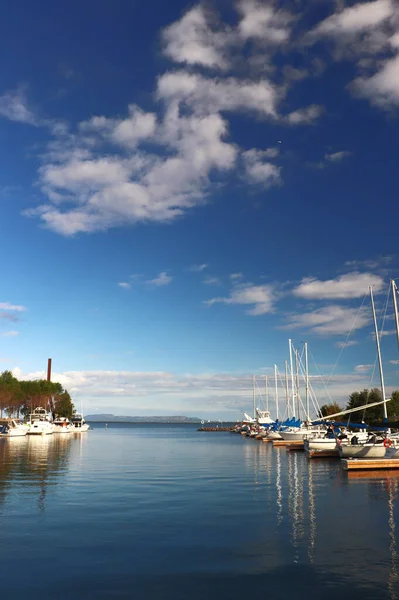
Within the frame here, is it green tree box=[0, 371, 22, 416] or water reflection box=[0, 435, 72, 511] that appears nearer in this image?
water reflection box=[0, 435, 72, 511]

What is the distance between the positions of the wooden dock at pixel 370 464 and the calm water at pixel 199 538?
16.1ft

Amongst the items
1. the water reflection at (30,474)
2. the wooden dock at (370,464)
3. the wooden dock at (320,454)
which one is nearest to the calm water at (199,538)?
the water reflection at (30,474)

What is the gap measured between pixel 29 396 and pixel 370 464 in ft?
475

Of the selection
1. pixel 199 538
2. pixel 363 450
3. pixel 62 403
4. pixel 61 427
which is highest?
pixel 62 403

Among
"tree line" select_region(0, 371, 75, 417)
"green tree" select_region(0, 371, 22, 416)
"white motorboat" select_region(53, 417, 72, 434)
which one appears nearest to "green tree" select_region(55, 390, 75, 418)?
"tree line" select_region(0, 371, 75, 417)

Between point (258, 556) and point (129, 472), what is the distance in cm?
3486

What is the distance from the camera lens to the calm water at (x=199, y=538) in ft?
56.1

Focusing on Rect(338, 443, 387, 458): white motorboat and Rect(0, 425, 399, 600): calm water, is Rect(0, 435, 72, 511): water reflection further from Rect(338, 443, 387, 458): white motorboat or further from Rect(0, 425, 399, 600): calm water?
Rect(338, 443, 387, 458): white motorboat

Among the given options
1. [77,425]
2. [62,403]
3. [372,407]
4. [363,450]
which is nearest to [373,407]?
[372,407]

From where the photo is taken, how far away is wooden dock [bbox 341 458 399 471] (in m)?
50.1

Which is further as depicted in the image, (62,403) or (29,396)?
(62,403)

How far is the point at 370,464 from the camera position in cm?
5038

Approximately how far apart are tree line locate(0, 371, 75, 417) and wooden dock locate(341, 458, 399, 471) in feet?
410

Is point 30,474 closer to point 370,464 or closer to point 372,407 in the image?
point 370,464
